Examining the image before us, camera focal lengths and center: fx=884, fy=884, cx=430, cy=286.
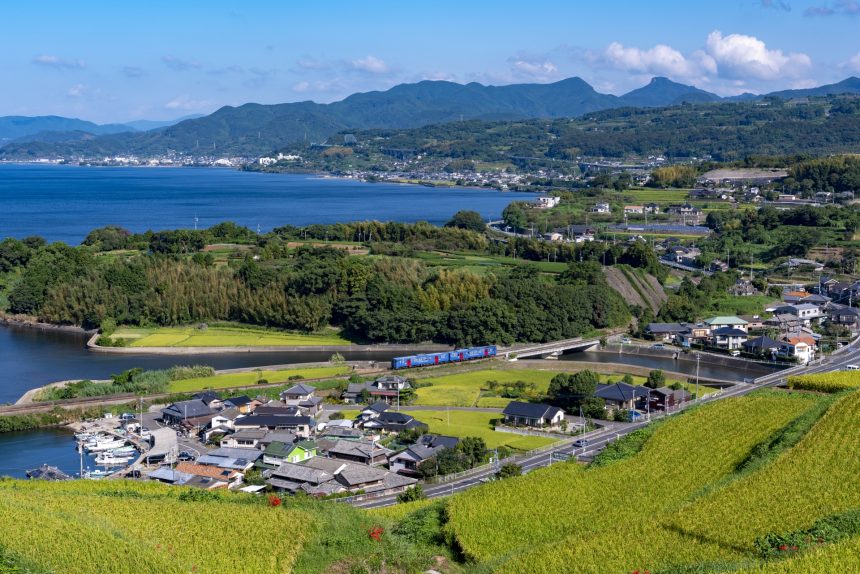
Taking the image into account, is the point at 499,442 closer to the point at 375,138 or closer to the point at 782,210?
the point at 782,210

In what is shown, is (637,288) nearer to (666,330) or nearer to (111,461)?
(666,330)

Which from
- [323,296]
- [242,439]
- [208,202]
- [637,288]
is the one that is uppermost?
[208,202]

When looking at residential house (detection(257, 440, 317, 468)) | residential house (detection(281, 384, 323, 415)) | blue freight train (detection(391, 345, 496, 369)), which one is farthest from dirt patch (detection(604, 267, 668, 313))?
residential house (detection(257, 440, 317, 468))

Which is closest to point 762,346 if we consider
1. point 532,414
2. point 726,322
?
point 726,322

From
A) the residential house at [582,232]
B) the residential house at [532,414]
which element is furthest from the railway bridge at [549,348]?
the residential house at [582,232]

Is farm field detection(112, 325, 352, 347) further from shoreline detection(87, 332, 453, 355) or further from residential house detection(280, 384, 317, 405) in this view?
residential house detection(280, 384, 317, 405)

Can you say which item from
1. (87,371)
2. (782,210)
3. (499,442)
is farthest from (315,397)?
(782,210)

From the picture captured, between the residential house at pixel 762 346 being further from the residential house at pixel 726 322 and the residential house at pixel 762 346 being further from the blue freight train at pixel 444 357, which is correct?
the blue freight train at pixel 444 357
